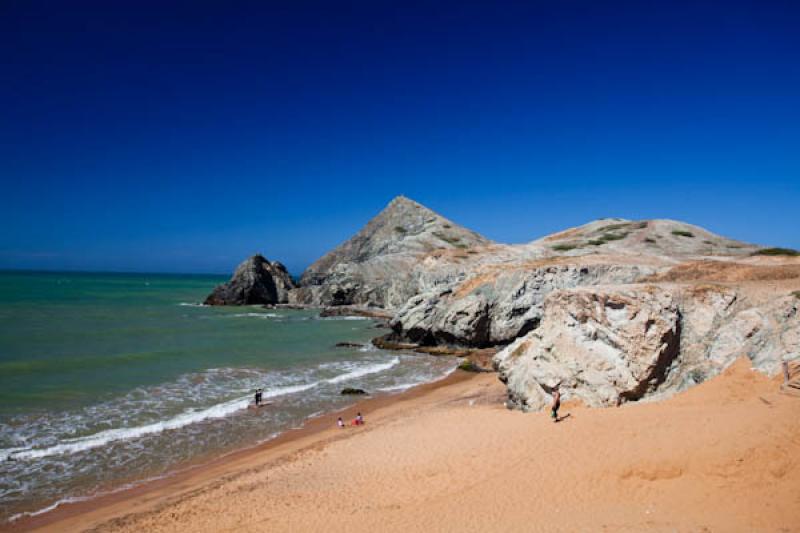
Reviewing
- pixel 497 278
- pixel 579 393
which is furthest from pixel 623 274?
pixel 579 393

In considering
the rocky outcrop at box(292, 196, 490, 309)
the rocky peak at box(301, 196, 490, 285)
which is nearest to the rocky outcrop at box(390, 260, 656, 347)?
the rocky outcrop at box(292, 196, 490, 309)

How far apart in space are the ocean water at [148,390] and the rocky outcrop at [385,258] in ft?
60.6

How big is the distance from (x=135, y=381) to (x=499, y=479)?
66.5 feet

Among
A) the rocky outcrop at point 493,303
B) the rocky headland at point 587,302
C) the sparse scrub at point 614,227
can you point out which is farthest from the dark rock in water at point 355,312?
the sparse scrub at point 614,227

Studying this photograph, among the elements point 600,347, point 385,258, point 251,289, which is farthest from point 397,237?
point 600,347

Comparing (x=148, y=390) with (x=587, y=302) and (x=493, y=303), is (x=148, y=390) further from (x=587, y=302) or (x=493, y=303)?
(x=493, y=303)

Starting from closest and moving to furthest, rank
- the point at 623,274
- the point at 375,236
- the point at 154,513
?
the point at 154,513 → the point at 623,274 → the point at 375,236

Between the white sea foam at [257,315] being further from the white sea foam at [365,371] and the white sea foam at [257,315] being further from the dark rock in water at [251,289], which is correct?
the white sea foam at [365,371]

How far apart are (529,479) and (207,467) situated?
9380 millimetres

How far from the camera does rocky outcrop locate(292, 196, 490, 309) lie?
213 ft

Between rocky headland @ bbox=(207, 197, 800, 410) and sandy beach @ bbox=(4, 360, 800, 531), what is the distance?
1.09 meters

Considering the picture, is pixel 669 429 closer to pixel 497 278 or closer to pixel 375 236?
pixel 497 278

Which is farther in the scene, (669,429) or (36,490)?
(36,490)

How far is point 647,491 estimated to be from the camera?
9766mm
